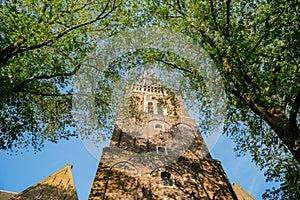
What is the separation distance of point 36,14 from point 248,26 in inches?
434

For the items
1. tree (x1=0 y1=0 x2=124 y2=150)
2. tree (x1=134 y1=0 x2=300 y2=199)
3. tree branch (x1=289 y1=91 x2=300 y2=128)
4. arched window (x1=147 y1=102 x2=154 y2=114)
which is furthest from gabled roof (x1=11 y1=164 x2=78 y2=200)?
tree branch (x1=289 y1=91 x2=300 y2=128)

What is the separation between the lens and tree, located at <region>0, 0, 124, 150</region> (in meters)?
10.8

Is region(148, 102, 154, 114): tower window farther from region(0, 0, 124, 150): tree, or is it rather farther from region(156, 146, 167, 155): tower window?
region(0, 0, 124, 150): tree

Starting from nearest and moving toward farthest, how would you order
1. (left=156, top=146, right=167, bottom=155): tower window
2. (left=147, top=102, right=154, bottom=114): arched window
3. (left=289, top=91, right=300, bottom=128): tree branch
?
(left=289, top=91, right=300, bottom=128): tree branch
(left=156, top=146, right=167, bottom=155): tower window
(left=147, top=102, right=154, bottom=114): arched window

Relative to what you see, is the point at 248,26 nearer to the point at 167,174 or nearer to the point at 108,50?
the point at 108,50

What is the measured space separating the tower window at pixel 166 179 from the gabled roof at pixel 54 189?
8.78m


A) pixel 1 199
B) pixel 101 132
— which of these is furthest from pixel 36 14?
pixel 1 199

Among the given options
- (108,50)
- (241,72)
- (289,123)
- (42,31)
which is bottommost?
(289,123)

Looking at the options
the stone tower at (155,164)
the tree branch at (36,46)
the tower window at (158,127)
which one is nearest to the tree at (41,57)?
the tree branch at (36,46)

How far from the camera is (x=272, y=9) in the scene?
9.08 metres

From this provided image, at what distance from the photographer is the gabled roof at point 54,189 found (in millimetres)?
17745

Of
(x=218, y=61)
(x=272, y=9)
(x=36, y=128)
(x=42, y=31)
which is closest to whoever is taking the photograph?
(x=272, y=9)

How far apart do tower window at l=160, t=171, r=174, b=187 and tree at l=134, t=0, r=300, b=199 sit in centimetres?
493

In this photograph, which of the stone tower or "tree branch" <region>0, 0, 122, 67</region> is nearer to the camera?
"tree branch" <region>0, 0, 122, 67</region>
